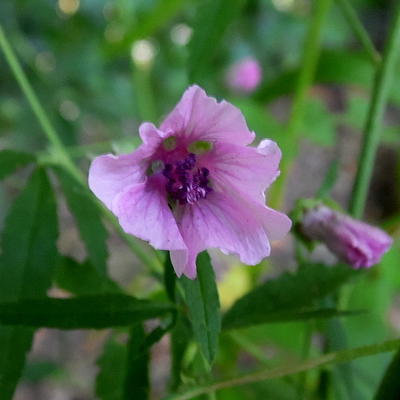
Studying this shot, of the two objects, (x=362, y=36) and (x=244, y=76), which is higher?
(x=244, y=76)

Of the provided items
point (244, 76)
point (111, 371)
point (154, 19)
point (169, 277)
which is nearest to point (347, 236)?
point (169, 277)

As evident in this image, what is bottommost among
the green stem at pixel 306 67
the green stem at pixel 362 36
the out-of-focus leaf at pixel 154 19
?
the green stem at pixel 362 36

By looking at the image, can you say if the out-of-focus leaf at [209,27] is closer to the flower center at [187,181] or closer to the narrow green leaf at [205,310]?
the flower center at [187,181]

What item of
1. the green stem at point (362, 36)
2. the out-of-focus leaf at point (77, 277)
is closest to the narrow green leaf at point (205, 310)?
the out-of-focus leaf at point (77, 277)

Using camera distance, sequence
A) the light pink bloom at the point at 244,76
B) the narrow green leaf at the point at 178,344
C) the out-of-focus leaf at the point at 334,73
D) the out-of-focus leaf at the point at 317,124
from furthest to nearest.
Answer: the light pink bloom at the point at 244,76
the out-of-focus leaf at the point at 317,124
the out-of-focus leaf at the point at 334,73
the narrow green leaf at the point at 178,344

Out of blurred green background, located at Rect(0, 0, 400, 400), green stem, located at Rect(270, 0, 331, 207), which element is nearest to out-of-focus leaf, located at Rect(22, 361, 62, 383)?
blurred green background, located at Rect(0, 0, 400, 400)

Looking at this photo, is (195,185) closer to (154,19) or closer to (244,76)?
(154,19)
